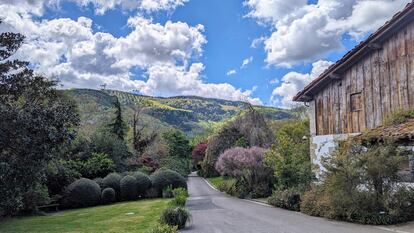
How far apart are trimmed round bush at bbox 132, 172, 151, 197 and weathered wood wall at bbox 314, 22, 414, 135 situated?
1593cm

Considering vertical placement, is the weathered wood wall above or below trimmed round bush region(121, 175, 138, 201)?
above

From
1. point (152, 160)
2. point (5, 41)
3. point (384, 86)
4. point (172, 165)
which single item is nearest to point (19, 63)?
point (5, 41)

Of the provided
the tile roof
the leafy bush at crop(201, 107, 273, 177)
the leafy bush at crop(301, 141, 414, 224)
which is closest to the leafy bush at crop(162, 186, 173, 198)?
the leafy bush at crop(201, 107, 273, 177)

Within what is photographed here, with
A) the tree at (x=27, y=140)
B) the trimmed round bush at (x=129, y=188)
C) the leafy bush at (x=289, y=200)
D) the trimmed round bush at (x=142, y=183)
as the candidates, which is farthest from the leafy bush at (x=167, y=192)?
the tree at (x=27, y=140)

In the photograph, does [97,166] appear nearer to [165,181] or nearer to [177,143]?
[165,181]

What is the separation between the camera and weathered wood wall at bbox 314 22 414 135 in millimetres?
16297

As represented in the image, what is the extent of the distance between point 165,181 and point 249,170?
7.32 metres

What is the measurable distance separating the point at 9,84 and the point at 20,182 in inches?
267

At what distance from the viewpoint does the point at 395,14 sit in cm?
1630

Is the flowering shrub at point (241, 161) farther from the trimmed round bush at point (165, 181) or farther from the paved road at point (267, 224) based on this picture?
the paved road at point (267, 224)

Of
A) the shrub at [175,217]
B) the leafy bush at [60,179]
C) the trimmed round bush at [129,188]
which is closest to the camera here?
the shrub at [175,217]

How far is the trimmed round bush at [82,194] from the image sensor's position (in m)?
27.5

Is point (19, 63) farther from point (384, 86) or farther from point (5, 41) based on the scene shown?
point (384, 86)

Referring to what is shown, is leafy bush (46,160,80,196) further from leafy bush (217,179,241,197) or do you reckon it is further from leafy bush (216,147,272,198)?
leafy bush (217,179,241,197)
